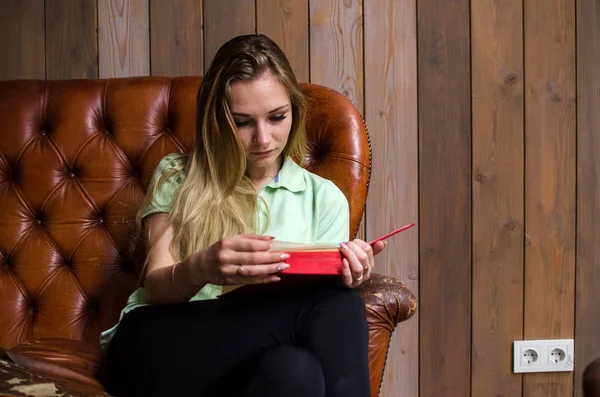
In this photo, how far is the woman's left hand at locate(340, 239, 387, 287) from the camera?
1.15 metres

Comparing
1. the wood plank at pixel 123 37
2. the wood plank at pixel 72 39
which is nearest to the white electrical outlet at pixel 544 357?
the wood plank at pixel 123 37

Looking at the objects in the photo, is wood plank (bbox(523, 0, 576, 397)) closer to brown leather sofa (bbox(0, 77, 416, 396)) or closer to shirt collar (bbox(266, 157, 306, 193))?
brown leather sofa (bbox(0, 77, 416, 396))

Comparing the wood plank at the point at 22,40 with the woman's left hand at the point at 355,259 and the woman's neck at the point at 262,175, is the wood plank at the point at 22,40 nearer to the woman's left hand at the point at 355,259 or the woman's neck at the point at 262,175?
the woman's neck at the point at 262,175

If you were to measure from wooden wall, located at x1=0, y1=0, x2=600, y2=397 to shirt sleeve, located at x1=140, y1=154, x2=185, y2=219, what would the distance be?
0.54 m

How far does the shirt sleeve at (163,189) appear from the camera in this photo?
1.50 meters

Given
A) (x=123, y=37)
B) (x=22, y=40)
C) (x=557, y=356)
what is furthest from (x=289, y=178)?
(x=557, y=356)

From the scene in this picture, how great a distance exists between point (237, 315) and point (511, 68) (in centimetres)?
126

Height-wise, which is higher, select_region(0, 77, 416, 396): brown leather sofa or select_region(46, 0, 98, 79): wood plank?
select_region(46, 0, 98, 79): wood plank

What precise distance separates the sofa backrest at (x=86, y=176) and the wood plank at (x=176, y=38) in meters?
0.21

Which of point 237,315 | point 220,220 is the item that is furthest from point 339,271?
point 220,220

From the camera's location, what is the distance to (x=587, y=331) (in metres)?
2.09

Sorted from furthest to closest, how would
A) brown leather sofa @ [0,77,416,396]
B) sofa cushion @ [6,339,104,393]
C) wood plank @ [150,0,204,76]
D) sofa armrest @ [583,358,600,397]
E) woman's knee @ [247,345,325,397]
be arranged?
1. wood plank @ [150,0,204,76]
2. brown leather sofa @ [0,77,416,396]
3. sofa cushion @ [6,339,104,393]
4. woman's knee @ [247,345,325,397]
5. sofa armrest @ [583,358,600,397]

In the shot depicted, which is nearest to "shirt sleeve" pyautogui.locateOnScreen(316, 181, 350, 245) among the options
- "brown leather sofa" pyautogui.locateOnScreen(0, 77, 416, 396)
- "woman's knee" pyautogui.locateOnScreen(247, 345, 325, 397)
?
"brown leather sofa" pyautogui.locateOnScreen(0, 77, 416, 396)

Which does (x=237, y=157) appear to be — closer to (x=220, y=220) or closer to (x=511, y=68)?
(x=220, y=220)
